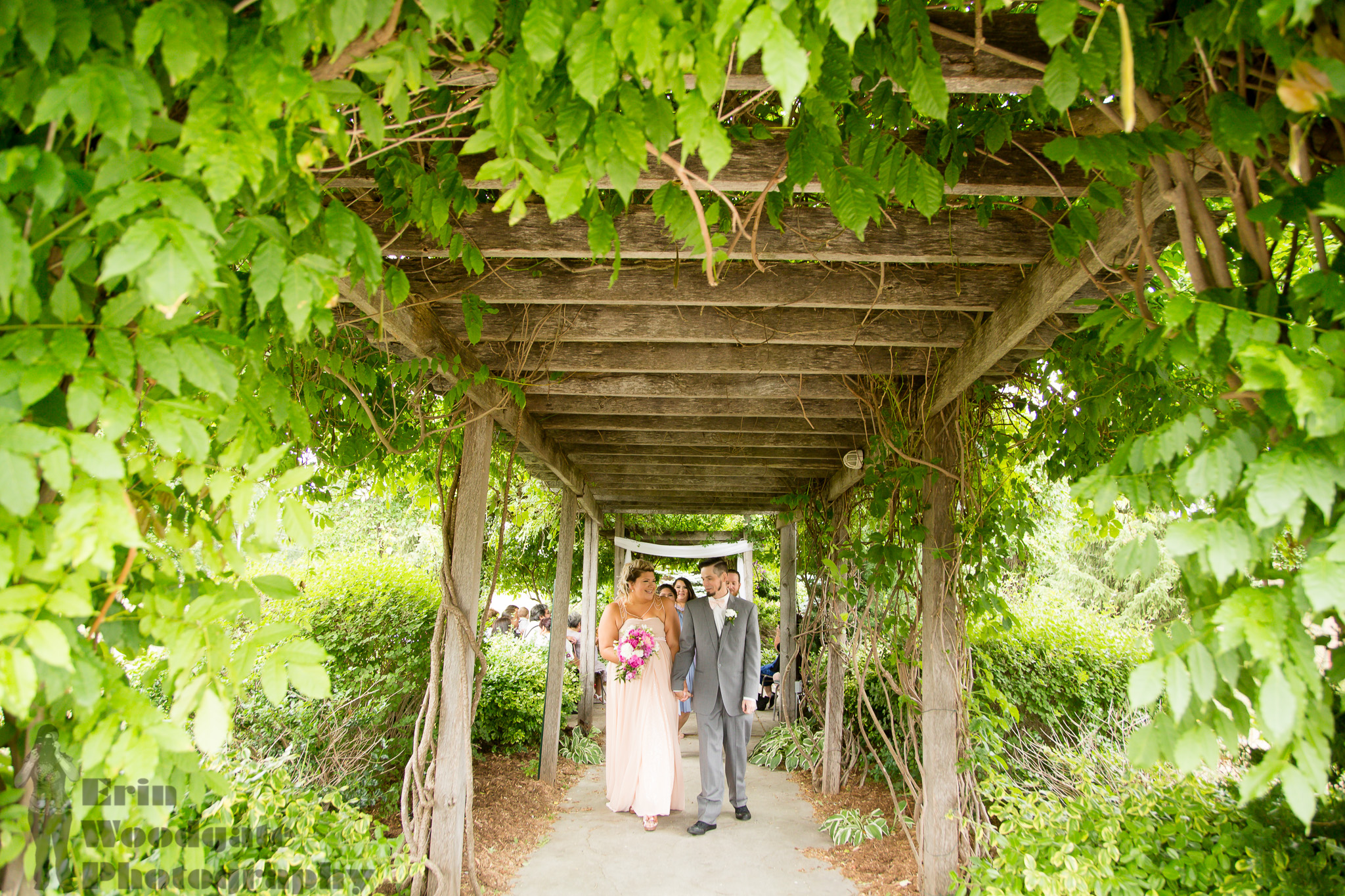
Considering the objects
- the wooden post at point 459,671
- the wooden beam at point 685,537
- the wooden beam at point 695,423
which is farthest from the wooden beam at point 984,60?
the wooden beam at point 685,537

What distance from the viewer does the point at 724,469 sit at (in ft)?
21.6

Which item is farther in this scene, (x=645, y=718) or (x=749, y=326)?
(x=645, y=718)

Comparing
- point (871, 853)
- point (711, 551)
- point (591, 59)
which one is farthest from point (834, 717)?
point (591, 59)

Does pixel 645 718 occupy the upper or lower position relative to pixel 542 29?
lower

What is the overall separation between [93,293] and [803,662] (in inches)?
258

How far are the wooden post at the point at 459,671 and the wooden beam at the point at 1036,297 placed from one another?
2.04 meters

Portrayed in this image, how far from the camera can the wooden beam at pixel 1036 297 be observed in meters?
2.00

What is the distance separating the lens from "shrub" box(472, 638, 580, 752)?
652cm

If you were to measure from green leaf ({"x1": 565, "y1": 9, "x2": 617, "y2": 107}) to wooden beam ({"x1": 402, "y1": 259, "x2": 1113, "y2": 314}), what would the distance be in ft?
5.87

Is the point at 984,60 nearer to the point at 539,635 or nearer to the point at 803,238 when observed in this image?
the point at 803,238

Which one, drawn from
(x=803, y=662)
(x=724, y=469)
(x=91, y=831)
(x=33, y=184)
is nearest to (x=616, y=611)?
(x=724, y=469)

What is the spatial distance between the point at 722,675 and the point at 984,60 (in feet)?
13.4

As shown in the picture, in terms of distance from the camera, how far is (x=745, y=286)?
9.50 ft

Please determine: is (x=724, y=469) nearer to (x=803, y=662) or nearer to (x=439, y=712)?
(x=803, y=662)
